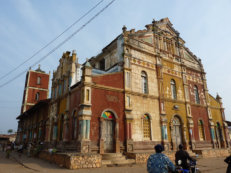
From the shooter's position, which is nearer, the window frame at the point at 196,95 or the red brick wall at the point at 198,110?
the red brick wall at the point at 198,110

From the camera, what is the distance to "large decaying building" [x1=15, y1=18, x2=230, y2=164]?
13145 mm

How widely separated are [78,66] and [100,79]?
5249 millimetres

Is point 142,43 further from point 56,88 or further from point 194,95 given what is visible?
point 56,88

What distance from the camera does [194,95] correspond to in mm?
21047

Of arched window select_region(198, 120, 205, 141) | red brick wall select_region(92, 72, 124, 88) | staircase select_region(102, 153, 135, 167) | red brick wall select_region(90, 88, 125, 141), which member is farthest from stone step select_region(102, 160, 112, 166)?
arched window select_region(198, 120, 205, 141)

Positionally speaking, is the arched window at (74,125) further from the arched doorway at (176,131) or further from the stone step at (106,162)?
the arched doorway at (176,131)

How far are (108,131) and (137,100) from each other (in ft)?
12.8

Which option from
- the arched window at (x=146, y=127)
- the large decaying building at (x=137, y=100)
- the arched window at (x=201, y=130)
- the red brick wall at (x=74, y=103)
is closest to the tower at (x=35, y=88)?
the large decaying building at (x=137, y=100)

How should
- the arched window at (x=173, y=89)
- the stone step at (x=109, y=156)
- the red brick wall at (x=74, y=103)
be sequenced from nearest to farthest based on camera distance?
the stone step at (x=109, y=156)
the red brick wall at (x=74, y=103)
the arched window at (x=173, y=89)

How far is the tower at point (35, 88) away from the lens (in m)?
36.0

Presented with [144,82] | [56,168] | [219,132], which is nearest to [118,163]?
[56,168]

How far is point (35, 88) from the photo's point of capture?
124 feet

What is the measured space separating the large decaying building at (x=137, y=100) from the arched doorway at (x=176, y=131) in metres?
0.10

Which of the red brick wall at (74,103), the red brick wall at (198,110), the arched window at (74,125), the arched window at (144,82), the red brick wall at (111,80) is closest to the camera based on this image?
the arched window at (74,125)
